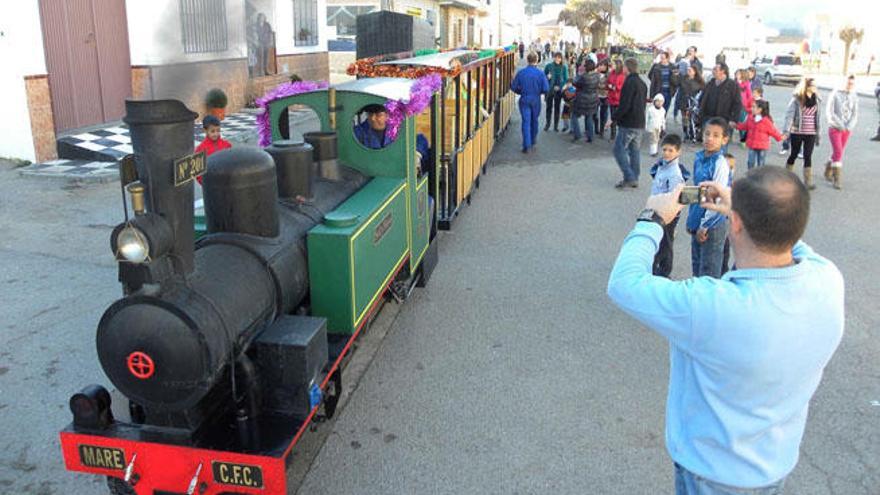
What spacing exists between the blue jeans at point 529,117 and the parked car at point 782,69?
2590cm

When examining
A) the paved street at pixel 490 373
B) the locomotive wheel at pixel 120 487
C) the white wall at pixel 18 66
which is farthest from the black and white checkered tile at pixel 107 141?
the locomotive wheel at pixel 120 487

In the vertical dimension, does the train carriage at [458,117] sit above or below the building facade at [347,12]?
below

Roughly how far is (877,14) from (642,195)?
4618cm

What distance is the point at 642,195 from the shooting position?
10.6 meters

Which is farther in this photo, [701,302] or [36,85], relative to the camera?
[36,85]

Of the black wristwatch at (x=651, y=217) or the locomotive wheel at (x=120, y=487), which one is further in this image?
the locomotive wheel at (x=120, y=487)

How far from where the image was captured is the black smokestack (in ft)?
9.38

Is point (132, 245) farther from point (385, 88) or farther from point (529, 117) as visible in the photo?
point (529, 117)

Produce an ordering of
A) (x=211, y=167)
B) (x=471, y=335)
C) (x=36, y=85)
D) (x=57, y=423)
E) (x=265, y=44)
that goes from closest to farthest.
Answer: (x=211, y=167) < (x=57, y=423) < (x=471, y=335) < (x=36, y=85) < (x=265, y=44)

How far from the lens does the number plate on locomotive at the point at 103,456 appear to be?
10.5 ft

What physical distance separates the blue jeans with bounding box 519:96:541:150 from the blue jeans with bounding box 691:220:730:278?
313 inches

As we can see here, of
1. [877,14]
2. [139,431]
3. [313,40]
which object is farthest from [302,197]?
[877,14]

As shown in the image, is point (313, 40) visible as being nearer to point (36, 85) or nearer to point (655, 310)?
point (36, 85)

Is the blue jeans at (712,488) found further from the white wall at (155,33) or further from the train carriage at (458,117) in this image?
the white wall at (155,33)
